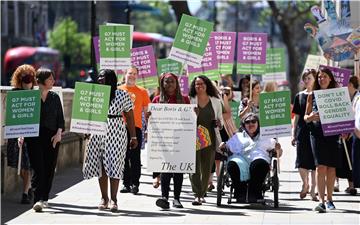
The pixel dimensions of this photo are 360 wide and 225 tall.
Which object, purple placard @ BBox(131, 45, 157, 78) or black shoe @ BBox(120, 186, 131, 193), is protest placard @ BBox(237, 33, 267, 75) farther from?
black shoe @ BBox(120, 186, 131, 193)

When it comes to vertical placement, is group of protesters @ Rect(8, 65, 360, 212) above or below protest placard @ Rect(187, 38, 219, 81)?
below

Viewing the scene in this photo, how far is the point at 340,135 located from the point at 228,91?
3922 millimetres

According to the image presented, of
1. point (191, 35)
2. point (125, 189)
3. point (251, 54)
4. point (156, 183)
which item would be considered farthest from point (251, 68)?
point (125, 189)

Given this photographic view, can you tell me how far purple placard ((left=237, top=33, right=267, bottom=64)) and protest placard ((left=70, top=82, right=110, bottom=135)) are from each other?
18.0ft

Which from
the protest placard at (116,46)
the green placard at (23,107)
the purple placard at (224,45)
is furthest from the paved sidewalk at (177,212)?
the purple placard at (224,45)

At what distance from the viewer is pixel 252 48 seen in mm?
18547

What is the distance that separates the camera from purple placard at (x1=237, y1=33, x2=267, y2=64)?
18.3 metres

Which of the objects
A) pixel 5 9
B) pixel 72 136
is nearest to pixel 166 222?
pixel 72 136

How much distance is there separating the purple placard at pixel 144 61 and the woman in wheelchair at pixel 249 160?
472cm

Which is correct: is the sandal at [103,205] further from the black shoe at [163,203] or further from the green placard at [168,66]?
the green placard at [168,66]

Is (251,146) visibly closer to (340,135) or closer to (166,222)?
(340,135)

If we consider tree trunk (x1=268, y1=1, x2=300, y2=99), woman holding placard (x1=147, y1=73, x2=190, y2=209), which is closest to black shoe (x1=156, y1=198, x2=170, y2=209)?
woman holding placard (x1=147, y1=73, x2=190, y2=209)

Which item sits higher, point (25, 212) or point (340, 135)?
point (340, 135)

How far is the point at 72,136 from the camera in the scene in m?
19.6
